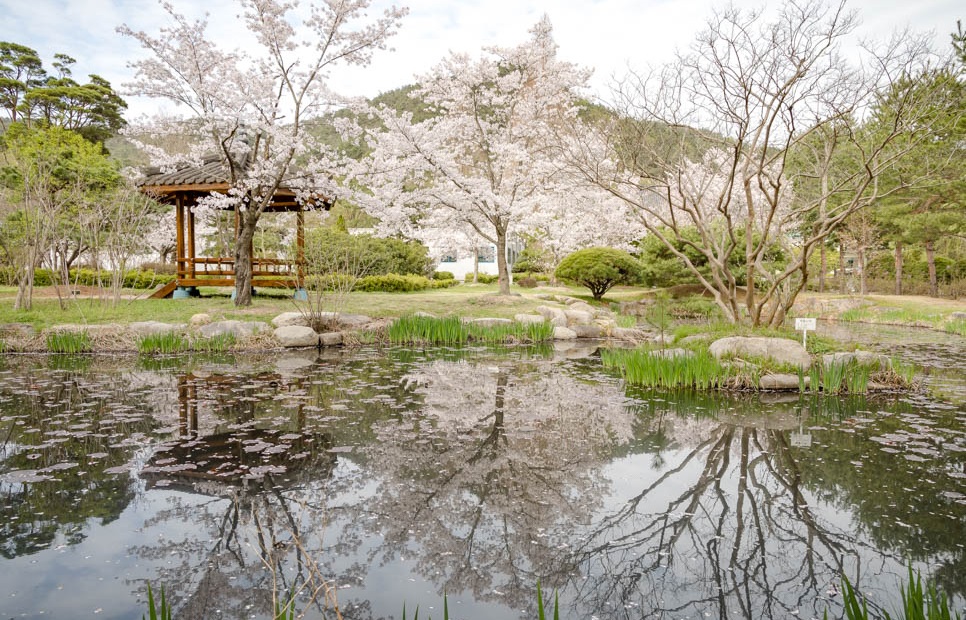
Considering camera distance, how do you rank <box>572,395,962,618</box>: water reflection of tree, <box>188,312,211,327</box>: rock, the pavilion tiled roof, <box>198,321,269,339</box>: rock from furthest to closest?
1. the pavilion tiled roof
2. <box>188,312,211,327</box>: rock
3. <box>198,321,269,339</box>: rock
4. <box>572,395,962,618</box>: water reflection of tree

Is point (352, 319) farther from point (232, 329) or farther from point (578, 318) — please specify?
point (578, 318)

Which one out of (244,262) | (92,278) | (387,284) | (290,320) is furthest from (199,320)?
(92,278)

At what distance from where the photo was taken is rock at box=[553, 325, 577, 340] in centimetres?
1272

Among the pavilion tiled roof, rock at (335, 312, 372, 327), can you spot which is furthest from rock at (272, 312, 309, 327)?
the pavilion tiled roof

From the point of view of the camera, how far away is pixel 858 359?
7250 millimetres

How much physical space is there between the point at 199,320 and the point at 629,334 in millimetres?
8703

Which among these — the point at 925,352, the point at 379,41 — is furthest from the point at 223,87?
the point at 925,352

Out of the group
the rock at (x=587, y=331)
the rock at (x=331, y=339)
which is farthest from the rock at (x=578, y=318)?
the rock at (x=331, y=339)

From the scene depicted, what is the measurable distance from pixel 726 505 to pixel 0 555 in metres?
3.98

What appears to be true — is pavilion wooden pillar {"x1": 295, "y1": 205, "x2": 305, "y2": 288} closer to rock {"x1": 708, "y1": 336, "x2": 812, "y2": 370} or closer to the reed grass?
the reed grass

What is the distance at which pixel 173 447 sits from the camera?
4.75 metres

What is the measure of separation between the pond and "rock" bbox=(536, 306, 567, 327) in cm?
665

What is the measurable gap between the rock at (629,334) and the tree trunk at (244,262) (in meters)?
8.20

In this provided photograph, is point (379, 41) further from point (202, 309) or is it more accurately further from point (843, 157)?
point (843, 157)
